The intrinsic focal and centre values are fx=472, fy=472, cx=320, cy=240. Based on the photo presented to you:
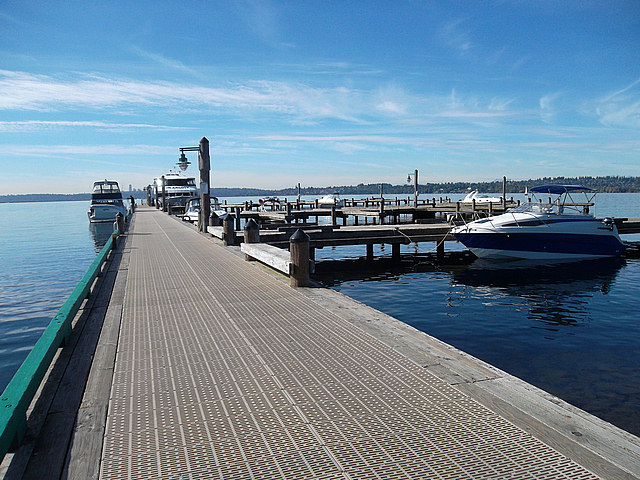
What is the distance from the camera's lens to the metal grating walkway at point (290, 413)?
3.17 m

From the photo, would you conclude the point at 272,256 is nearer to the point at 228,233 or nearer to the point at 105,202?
the point at 228,233

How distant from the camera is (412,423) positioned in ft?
12.3

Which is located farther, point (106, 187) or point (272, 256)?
point (106, 187)

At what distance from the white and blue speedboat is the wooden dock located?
16.0 metres

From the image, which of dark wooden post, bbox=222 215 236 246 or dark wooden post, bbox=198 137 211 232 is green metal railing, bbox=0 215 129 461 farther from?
dark wooden post, bbox=198 137 211 232

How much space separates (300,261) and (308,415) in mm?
5256

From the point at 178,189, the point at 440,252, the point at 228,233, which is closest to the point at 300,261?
the point at 228,233

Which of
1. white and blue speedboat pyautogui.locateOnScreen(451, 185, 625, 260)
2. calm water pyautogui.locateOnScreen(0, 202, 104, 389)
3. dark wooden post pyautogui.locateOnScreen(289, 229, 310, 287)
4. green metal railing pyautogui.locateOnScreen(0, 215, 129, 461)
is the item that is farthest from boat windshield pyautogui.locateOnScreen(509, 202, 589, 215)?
green metal railing pyautogui.locateOnScreen(0, 215, 129, 461)

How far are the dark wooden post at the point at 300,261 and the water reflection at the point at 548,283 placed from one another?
20.4 ft

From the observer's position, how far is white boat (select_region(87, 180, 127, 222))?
4581cm

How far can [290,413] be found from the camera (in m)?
3.91

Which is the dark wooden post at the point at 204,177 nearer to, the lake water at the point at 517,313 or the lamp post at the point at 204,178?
the lamp post at the point at 204,178

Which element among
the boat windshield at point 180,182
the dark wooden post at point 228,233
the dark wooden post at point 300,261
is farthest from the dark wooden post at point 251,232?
the boat windshield at point 180,182

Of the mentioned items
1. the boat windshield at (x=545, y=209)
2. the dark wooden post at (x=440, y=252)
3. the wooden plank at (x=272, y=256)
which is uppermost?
the boat windshield at (x=545, y=209)
